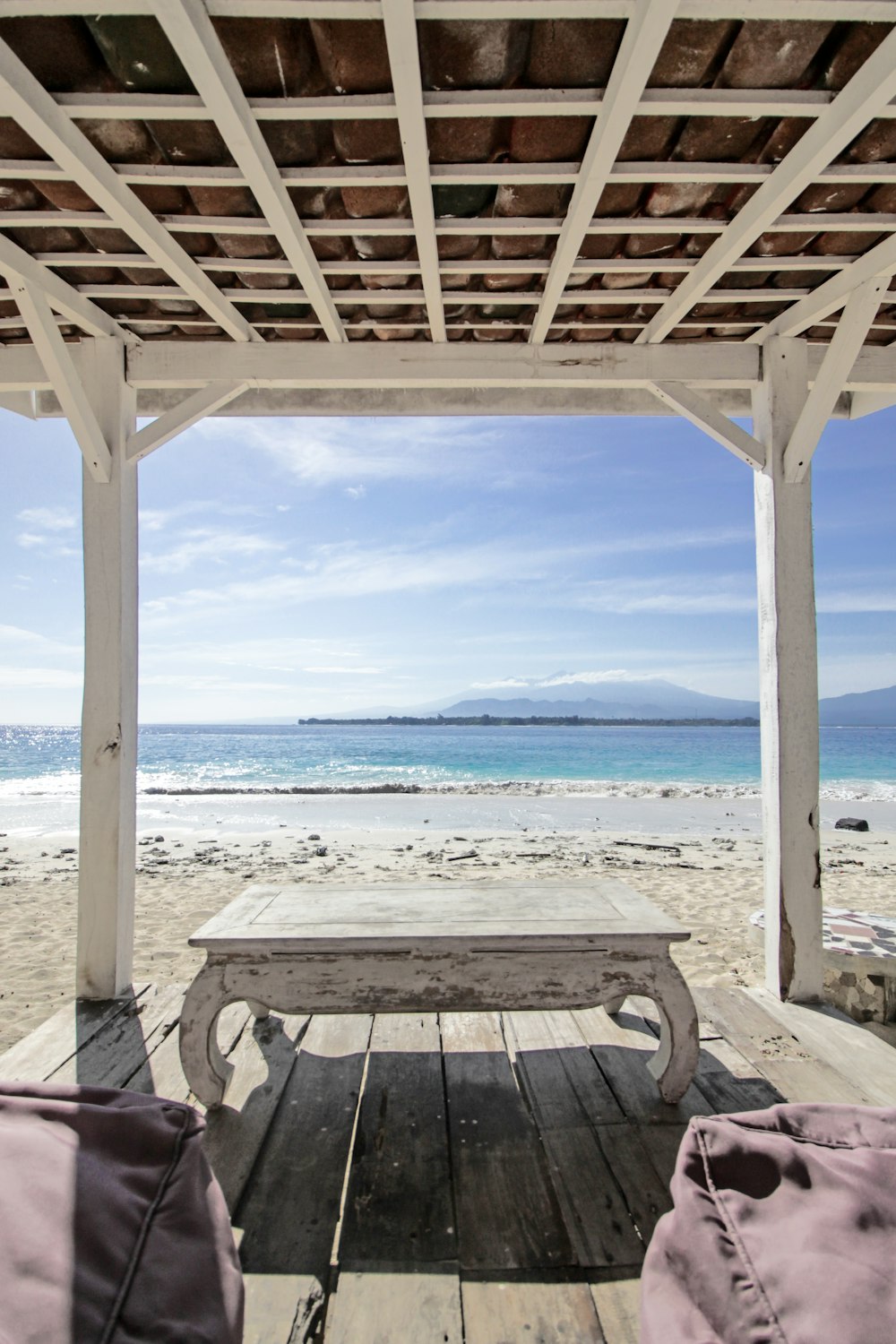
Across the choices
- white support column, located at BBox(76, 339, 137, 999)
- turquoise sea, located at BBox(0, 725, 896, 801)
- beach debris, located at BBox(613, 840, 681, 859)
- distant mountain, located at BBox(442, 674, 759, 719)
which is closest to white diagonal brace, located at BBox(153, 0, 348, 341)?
white support column, located at BBox(76, 339, 137, 999)

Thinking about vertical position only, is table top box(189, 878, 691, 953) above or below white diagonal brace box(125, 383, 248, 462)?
below

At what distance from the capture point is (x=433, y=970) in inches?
85.4

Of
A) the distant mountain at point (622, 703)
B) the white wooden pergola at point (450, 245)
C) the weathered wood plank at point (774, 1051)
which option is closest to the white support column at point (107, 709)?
the white wooden pergola at point (450, 245)

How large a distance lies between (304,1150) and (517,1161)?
1.90 ft

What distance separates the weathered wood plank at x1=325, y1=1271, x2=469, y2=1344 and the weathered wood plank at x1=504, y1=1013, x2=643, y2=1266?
0.32 metres

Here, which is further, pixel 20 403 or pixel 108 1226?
pixel 20 403

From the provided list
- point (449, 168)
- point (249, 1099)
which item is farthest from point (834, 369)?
point (249, 1099)

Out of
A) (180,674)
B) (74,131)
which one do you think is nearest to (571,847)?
(74,131)

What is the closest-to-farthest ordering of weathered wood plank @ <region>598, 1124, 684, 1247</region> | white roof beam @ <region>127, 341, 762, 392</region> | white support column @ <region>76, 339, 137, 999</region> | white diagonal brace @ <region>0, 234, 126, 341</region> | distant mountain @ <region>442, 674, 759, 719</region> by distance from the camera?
weathered wood plank @ <region>598, 1124, 684, 1247</region>, white diagonal brace @ <region>0, 234, 126, 341</region>, white support column @ <region>76, 339, 137, 999</region>, white roof beam @ <region>127, 341, 762, 392</region>, distant mountain @ <region>442, 674, 759, 719</region>

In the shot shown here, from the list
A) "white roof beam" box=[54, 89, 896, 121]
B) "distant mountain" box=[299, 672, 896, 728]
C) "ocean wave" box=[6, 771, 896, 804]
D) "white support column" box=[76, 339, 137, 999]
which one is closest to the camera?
"white roof beam" box=[54, 89, 896, 121]

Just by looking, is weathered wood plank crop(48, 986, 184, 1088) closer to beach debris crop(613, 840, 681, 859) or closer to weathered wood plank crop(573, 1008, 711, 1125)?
weathered wood plank crop(573, 1008, 711, 1125)

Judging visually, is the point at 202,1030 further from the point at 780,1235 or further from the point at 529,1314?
the point at 780,1235

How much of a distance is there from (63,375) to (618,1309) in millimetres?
3177

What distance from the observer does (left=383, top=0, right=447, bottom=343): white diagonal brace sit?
1.64 m
